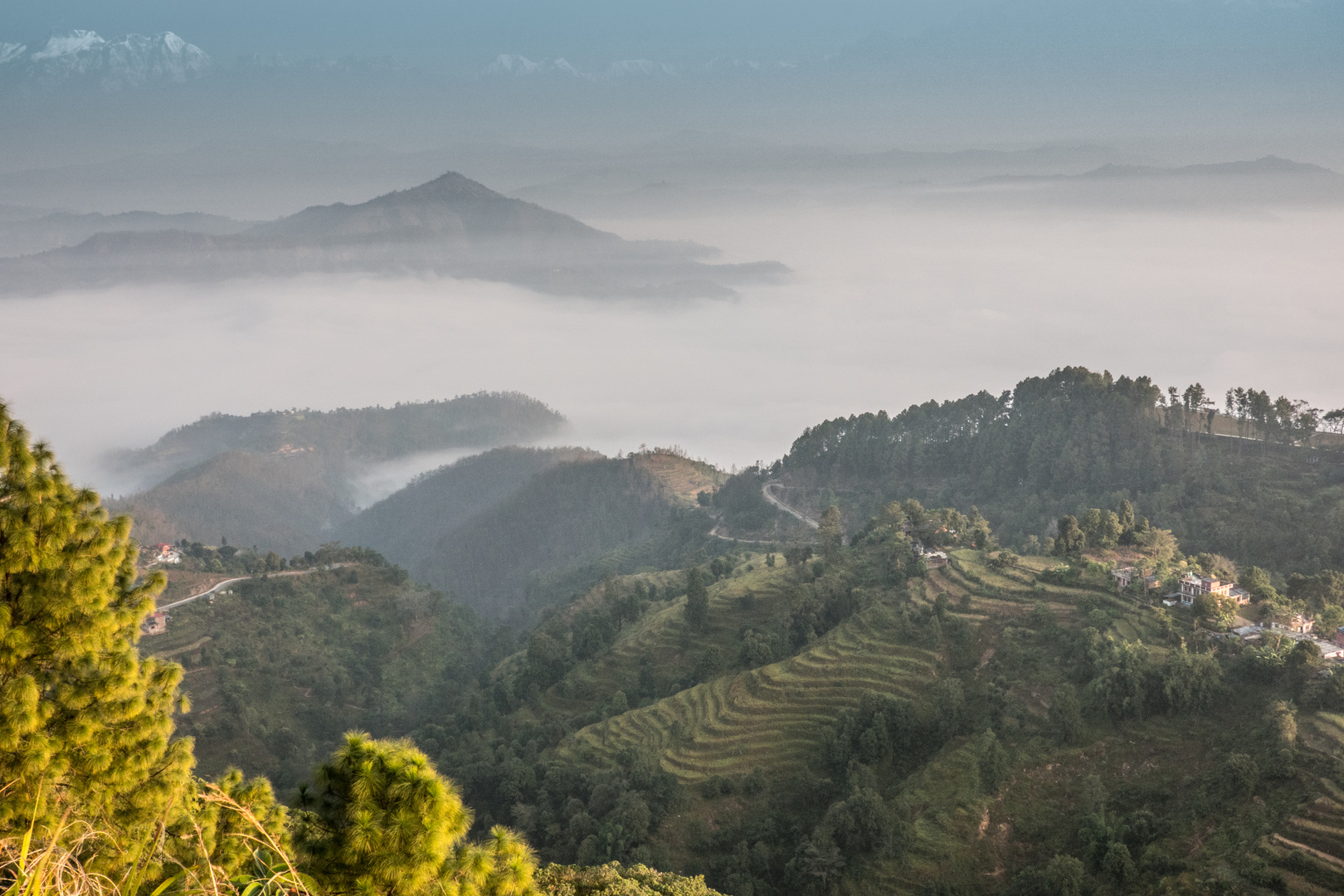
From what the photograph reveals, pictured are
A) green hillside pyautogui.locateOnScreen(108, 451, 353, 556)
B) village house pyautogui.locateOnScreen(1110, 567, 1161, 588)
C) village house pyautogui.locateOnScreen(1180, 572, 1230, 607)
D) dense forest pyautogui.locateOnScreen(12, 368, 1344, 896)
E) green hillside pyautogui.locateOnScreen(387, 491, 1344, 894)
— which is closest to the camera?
dense forest pyautogui.locateOnScreen(12, 368, 1344, 896)

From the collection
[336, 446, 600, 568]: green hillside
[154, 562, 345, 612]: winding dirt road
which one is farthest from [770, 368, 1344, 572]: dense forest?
[336, 446, 600, 568]: green hillside

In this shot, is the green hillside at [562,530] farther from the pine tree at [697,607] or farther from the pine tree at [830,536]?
the pine tree at [697,607]

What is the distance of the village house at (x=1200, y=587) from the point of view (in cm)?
3581

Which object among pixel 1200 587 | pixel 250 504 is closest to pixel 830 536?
pixel 1200 587

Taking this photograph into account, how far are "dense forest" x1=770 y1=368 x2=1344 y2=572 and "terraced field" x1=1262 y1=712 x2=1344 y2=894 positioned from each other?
2535 cm

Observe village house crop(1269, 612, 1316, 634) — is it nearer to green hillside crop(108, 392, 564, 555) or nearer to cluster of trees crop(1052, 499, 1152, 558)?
cluster of trees crop(1052, 499, 1152, 558)

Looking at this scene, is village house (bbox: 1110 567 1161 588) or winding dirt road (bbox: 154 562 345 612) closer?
village house (bbox: 1110 567 1161 588)

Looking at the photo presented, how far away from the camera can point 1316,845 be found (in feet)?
79.6

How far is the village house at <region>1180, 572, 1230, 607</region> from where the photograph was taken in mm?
35812

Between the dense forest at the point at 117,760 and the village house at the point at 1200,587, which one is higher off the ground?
the dense forest at the point at 117,760

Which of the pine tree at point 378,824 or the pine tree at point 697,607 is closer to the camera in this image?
the pine tree at point 378,824

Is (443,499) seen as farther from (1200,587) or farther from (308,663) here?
(1200,587)

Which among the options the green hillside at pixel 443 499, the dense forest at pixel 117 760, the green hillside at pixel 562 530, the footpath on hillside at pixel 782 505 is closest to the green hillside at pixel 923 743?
the dense forest at pixel 117 760

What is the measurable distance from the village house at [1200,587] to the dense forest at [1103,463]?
13947 mm
